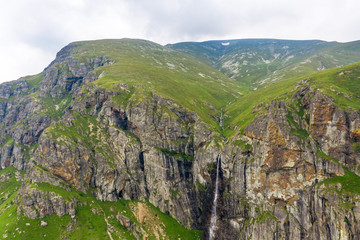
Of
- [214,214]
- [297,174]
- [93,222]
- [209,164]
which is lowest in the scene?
[214,214]

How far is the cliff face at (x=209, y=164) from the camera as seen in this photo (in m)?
74.5

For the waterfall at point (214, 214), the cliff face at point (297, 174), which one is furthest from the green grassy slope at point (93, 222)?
the cliff face at point (297, 174)

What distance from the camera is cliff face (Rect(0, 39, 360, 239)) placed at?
244 ft

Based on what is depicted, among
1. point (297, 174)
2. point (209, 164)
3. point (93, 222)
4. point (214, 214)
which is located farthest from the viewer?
point (209, 164)

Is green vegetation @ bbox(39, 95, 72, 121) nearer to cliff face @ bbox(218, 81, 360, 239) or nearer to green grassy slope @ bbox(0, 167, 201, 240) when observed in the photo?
green grassy slope @ bbox(0, 167, 201, 240)

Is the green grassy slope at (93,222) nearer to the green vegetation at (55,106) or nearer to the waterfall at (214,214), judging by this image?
the waterfall at (214,214)

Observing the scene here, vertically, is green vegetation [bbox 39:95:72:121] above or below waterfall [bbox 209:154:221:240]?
above

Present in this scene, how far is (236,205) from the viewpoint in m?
91.8

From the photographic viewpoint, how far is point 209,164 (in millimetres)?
106500

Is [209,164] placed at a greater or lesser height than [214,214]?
greater

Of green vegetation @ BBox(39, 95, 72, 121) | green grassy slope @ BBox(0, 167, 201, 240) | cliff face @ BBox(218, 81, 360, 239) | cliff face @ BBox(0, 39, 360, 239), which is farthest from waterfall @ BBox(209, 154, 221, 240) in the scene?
green vegetation @ BBox(39, 95, 72, 121)

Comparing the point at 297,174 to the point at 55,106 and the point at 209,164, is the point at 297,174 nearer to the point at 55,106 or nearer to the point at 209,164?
the point at 209,164

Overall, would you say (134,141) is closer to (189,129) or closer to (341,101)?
(189,129)

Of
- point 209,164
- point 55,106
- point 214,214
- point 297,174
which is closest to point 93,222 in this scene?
point 214,214
